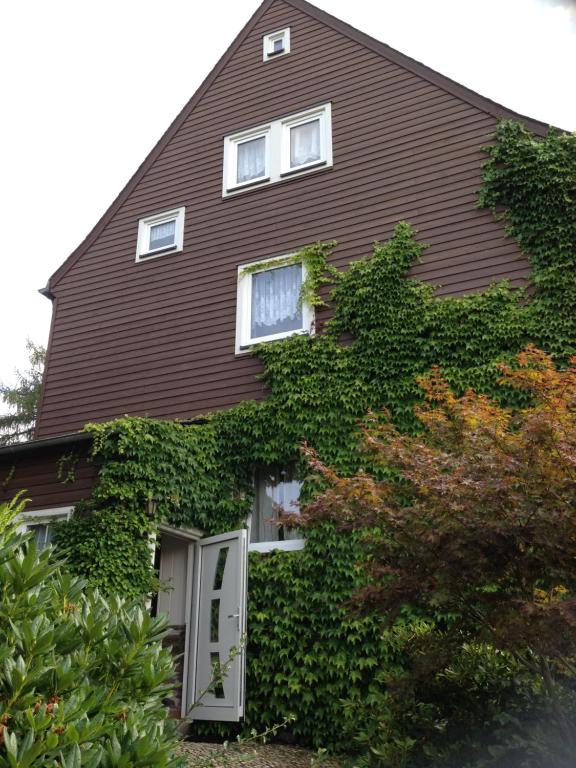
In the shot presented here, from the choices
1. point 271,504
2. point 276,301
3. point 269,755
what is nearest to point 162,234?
point 276,301

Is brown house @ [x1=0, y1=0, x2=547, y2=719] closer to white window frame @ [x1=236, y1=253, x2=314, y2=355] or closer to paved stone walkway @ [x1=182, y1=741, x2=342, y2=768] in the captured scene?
white window frame @ [x1=236, y1=253, x2=314, y2=355]

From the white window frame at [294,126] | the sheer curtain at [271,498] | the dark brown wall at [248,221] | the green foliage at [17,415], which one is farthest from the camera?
the green foliage at [17,415]

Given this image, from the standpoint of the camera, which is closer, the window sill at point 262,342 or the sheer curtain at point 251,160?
the window sill at point 262,342

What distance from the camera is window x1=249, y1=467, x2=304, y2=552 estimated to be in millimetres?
8625

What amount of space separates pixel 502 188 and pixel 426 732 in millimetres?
7200

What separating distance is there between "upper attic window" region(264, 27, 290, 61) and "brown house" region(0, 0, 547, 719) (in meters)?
0.03

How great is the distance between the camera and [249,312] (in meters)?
10.6

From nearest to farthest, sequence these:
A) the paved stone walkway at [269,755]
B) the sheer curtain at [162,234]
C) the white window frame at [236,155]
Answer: the paved stone walkway at [269,755] → the white window frame at [236,155] → the sheer curtain at [162,234]

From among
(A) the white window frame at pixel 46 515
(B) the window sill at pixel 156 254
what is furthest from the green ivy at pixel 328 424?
(B) the window sill at pixel 156 254

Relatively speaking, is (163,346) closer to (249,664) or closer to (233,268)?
(233,268)

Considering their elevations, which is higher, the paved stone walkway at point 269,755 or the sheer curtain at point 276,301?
the sheer curtain at point 276,301

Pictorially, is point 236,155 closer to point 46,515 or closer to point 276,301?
point 276,301

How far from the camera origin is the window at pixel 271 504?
862 centimetres

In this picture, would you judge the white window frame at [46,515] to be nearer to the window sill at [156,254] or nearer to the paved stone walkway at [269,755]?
the paved stone walkway at [269,755]
